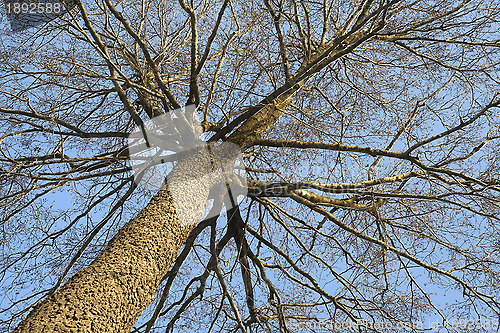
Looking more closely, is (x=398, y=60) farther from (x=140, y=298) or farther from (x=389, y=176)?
(x=140, y=298)

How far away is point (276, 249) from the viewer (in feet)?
13.4

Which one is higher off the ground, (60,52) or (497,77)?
(60,52)

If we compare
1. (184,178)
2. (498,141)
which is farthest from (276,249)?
(498,141)

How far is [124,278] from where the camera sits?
7.53 feet

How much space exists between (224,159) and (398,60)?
8.67ft

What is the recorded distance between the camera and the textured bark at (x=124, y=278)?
1932mm

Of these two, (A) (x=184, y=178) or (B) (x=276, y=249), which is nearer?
(A) (x=184, y=178)

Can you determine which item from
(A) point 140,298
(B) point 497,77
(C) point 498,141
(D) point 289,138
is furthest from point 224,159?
(B) point 497,77

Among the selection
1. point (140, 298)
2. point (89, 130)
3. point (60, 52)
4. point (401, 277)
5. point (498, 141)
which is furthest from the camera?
point (89, 130)

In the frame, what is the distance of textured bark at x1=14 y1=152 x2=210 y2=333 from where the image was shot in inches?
76.0

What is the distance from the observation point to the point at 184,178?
3.12m

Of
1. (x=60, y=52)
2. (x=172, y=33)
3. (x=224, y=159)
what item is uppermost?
(x=172, y=33)

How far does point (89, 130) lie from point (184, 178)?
2.01 metres

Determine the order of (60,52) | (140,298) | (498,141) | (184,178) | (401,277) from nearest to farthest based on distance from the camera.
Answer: (140,298), (184,178), (60,52), (498,141), (401,277)
